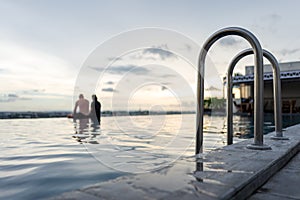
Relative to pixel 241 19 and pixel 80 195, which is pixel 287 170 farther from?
pixel 241 19

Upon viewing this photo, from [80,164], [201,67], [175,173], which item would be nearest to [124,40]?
[201,67]

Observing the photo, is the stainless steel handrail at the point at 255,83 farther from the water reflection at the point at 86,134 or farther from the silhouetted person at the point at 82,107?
the silhouetted person at the point at 82,107

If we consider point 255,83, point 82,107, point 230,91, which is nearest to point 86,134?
point 230,91

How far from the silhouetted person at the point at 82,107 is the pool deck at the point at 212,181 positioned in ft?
26.3

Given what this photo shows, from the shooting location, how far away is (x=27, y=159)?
125 inches

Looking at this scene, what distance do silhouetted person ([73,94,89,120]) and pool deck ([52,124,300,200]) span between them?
8.03 meters

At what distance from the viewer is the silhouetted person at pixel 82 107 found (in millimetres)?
10191

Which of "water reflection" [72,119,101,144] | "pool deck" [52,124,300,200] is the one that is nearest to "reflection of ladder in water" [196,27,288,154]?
"pool deck" [52,124,300,200]

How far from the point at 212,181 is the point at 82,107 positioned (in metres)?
10.2

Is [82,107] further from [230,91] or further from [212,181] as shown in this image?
[212,181]

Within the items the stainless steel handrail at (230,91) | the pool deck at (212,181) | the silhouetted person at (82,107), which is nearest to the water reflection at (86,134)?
the silhouetted person at (82,107)

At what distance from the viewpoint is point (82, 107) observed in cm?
1109

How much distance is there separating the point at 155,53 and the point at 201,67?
1039 mm

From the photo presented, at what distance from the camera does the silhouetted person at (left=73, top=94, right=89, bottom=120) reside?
10.2 metres
